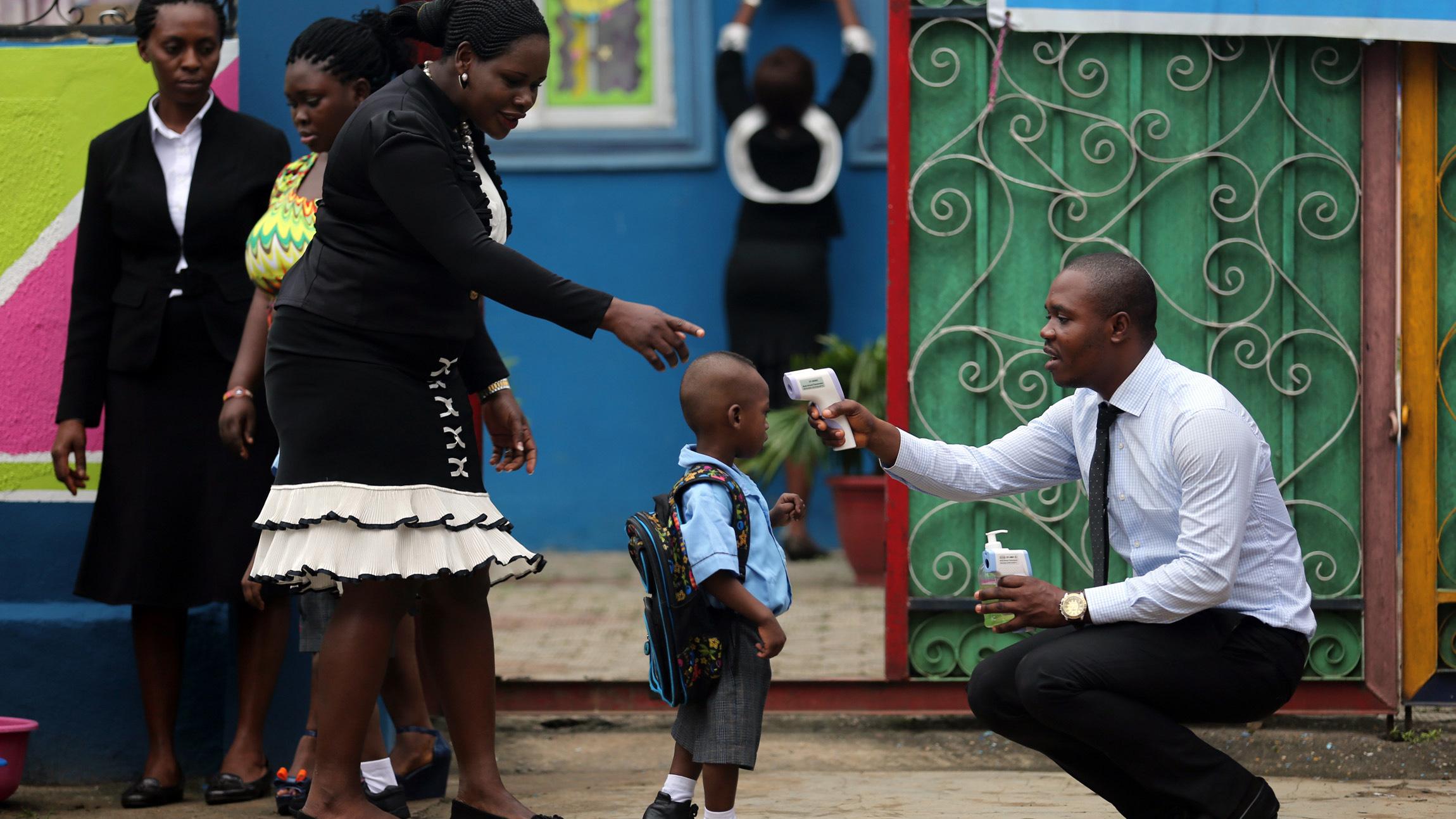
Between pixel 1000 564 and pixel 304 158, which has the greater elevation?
pixel 304 158

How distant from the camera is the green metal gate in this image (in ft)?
15.5

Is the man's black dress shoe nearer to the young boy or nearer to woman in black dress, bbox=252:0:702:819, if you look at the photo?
the young boy

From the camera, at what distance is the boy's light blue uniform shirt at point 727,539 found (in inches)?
131

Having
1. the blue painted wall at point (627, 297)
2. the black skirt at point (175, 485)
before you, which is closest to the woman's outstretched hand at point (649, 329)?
the black skirt at point (175, 485)

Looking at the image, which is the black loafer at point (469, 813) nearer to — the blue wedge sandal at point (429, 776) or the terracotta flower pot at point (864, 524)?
the blue wedge sandal at point (429, 776)

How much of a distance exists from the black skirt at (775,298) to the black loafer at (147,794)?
4.50 meters

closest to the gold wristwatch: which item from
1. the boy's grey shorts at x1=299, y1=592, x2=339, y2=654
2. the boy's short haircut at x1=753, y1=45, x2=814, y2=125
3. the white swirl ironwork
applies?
the white swirl ironwork

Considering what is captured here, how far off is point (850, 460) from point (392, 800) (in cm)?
452

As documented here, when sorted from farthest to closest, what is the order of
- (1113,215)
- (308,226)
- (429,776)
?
(1113,215)
(429,776)
(308,226)

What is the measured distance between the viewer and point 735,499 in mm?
3418

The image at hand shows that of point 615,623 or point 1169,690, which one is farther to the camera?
point 615,623

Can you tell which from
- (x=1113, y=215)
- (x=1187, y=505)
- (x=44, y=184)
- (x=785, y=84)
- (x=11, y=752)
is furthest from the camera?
(x=785, y=84)

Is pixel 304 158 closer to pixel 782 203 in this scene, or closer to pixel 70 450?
pixel 70 450

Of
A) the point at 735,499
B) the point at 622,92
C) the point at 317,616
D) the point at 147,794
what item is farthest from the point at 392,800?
the point at 622,92
